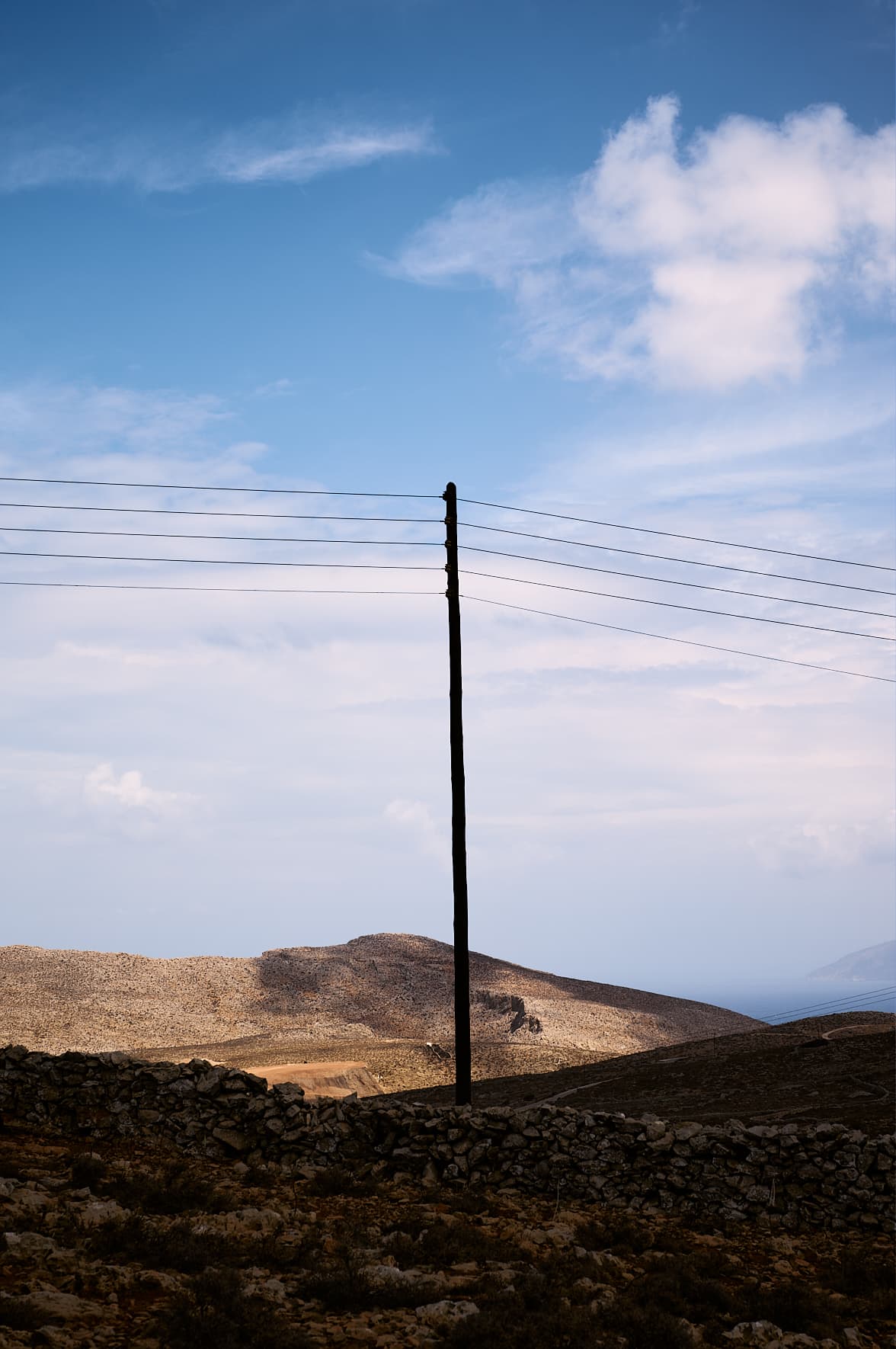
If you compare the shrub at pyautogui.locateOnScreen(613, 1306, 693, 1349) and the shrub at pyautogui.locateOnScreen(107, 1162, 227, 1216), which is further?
the shrub at pyautogui.locateOnScreen(107, 1162, 227, 1216)

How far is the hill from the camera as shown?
1844 inches

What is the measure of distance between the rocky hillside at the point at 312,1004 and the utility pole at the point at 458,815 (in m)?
31.0

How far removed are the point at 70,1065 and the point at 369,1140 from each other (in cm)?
540

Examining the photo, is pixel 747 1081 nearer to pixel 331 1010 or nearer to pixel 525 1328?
pixel 525 1328

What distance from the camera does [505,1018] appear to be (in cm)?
5722

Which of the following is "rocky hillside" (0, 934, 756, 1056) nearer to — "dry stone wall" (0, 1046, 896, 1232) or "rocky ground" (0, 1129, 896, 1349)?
"dry stone wall" (0, 1046, 896, 1232)

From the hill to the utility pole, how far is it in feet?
72.6

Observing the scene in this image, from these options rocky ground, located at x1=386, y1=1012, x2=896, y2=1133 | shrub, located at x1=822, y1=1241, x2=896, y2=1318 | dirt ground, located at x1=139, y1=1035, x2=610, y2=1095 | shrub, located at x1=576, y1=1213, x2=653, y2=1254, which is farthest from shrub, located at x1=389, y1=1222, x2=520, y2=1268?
dirt ground, located at x1=139, y1=1035, x2=610, y2=1095

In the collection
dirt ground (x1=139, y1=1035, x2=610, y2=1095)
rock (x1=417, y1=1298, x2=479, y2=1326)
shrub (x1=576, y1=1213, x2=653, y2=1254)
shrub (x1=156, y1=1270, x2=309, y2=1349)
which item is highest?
shrub (x1=156, y1=1270, x2=309, y2=1349)

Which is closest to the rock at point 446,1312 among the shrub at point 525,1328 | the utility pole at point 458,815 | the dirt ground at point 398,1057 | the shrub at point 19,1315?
the shrub at point 525,1328

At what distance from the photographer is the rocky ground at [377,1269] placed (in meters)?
9.66

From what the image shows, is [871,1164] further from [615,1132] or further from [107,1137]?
[107,1137]

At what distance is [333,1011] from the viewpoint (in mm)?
60906

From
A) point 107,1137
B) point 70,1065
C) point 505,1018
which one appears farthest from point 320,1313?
point 505,1018
